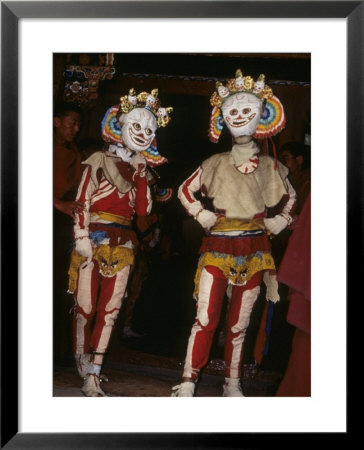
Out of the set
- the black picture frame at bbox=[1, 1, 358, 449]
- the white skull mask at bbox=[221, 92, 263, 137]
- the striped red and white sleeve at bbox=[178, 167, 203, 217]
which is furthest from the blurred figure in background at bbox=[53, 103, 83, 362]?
the white skull mask at bbox=[221, 92, 263, 137]

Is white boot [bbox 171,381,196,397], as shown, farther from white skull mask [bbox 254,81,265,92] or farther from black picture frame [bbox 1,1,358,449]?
white skull mask [bbox 254,81,265,92]

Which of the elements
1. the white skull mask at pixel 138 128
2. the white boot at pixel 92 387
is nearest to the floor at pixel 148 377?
the white boot at pixel 92 387

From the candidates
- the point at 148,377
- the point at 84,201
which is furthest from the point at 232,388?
the point at 84,201

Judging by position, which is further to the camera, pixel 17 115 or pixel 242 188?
pixel 242 188

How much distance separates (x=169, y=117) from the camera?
6.06ft

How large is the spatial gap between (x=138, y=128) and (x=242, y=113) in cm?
37

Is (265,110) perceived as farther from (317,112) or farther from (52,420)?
(52,420)

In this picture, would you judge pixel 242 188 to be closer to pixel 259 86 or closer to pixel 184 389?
pixel 259 86

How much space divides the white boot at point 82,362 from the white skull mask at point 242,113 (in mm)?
922

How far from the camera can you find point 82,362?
1.86 m

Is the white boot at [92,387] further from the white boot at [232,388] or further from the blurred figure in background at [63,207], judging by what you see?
the white boot at [232,388]

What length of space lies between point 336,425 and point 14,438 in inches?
41.4

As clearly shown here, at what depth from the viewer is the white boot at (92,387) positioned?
1828 millimetres

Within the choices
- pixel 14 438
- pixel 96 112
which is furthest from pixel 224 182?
pixel 14 438
